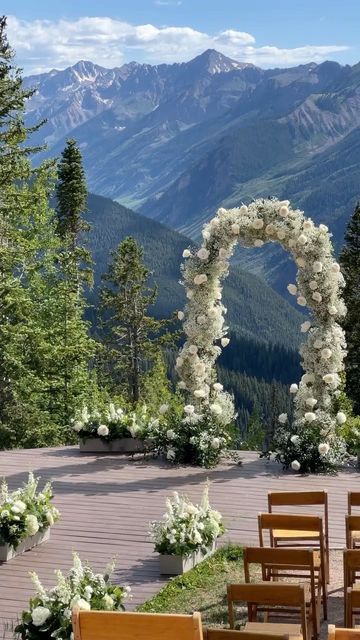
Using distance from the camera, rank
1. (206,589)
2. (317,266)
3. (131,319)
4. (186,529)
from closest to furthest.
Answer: (206,589), (186,529), (317,266), (131,319)

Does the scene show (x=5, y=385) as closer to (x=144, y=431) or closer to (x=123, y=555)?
(x=144, y=431)

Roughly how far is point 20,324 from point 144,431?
16.4 metres

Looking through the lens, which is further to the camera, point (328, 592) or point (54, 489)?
point (54, 489)

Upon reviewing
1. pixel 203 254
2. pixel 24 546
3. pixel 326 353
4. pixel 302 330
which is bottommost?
pixel 24 546

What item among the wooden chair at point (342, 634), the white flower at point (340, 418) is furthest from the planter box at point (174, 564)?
the white flower at point (340, 418)

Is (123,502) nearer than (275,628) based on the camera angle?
No

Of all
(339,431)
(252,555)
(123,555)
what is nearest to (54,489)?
(123,555)

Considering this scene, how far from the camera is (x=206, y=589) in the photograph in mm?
10320

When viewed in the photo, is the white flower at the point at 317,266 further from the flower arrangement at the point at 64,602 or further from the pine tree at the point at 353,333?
the pine tree at the point at 353,333

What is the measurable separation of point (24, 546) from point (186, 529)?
2122 mm

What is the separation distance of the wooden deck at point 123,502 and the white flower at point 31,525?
0.28 metres

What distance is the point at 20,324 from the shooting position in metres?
32.5

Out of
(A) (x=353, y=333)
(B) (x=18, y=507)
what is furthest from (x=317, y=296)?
(A) (x=353, y=333)

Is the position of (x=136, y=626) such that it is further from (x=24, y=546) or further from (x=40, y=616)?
(x=24, y=546)
